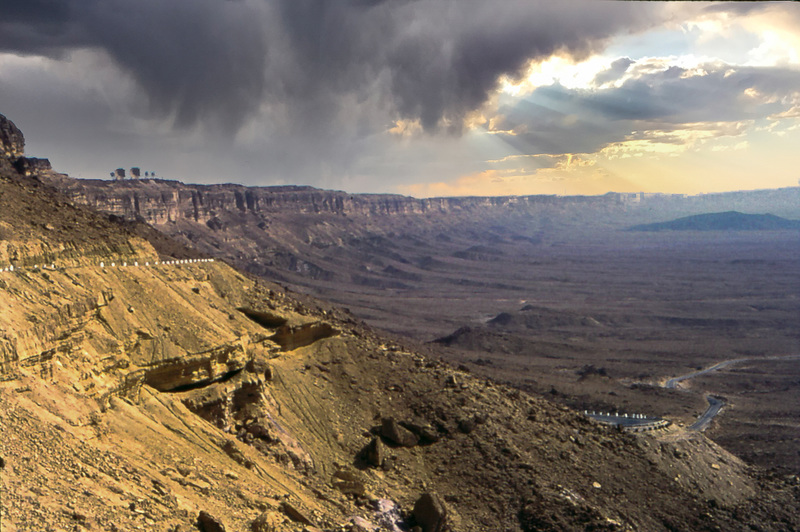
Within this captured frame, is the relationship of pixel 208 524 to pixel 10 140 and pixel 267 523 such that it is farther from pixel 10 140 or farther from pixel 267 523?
pixel 10 140

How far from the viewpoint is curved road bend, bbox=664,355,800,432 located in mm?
62778

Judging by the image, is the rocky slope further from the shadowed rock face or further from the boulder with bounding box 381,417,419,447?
the shadowed rock face

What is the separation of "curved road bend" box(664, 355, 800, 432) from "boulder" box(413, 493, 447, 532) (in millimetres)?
44730

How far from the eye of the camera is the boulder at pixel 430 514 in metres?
23.3

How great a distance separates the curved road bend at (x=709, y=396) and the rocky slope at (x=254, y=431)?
2401 cm

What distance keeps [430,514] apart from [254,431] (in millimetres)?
7486

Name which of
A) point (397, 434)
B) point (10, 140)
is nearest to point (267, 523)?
point (397, 434)

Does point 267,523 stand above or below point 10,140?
below

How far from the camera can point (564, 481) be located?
2964 centimetres

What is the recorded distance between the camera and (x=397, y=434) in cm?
2836

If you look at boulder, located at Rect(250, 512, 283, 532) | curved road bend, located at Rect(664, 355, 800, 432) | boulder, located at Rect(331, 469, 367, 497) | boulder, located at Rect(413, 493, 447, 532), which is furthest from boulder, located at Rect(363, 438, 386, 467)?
curved road bend, located at Rect(664, 355, 800, 432)

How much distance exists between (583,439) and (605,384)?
1837 inches

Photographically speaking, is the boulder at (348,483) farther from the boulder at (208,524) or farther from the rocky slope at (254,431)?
the boulder at (208,524)

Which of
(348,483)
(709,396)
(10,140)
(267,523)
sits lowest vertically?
(709,396)
